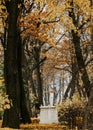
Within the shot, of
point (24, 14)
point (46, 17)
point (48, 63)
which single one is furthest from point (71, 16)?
point (48, 63)

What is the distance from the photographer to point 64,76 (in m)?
56.5

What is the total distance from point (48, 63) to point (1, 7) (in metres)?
22.9

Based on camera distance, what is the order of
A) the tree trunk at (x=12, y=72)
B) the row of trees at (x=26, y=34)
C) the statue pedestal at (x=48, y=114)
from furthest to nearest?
the statue pedestal at (x=48, y=114) < the row of trees at (x=26, y=34) < the tree trunk at (x=12, y=72)

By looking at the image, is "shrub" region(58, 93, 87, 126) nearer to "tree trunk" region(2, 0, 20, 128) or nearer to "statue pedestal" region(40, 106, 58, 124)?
"statue pedestal" region(40, 106, 58, 124)

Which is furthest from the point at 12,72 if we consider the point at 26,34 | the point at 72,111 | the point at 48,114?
the point at 26,34

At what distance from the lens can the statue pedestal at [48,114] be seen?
736 inches

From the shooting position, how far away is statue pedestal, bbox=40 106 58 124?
18.7m

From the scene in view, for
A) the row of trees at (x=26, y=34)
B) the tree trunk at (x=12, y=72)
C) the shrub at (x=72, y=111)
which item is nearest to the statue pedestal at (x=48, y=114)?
the shrub at (x=72, y=111)

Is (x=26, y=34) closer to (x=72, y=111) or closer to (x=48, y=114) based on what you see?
(x=48, y=114)

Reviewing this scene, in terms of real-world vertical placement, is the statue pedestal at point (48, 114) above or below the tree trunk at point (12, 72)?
below

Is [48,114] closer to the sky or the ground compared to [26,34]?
closer to the ground

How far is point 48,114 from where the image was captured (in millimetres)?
18859

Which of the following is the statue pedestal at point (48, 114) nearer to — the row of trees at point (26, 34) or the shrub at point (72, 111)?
the shrub at point (72, 111)

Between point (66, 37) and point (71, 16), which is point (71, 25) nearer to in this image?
point (71, 16)
